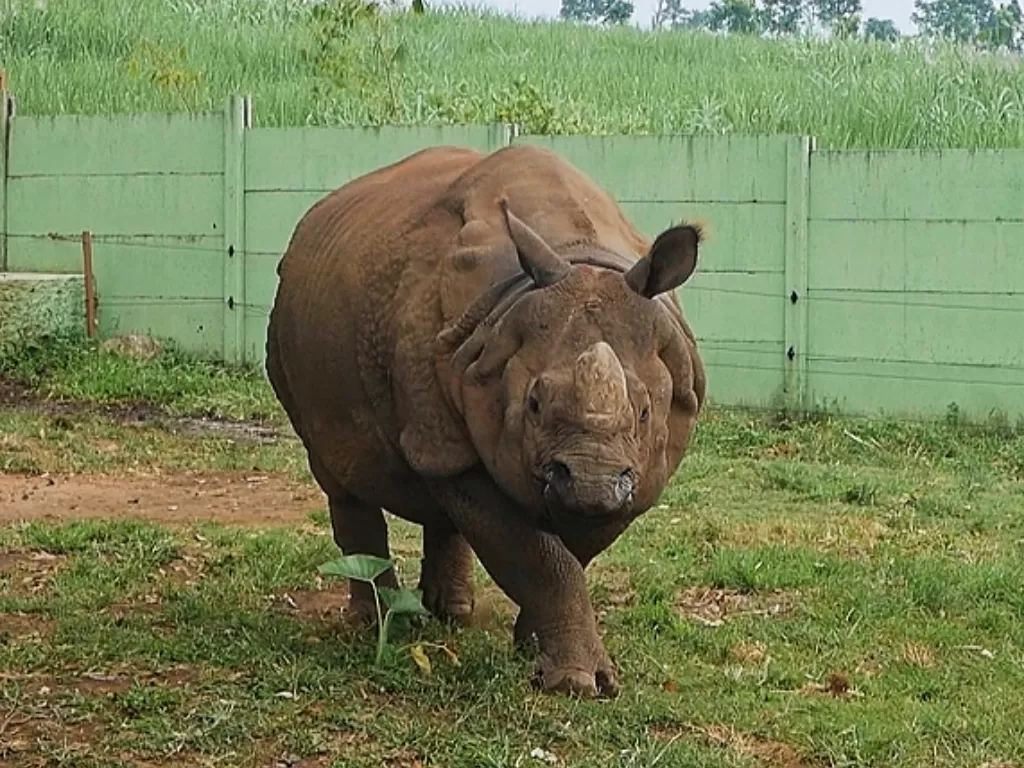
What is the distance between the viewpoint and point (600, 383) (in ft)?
16.3

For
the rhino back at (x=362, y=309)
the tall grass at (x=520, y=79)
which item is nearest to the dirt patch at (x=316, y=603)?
the rhino back at (x=362, y=309)

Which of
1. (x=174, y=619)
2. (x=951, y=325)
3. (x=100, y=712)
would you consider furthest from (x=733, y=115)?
(x=100, y=712)

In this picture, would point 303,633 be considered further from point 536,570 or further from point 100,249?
point 100,249

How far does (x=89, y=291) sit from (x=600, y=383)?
10005 mm

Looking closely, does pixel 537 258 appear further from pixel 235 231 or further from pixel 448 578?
pixel 235 231

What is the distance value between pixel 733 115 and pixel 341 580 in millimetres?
8499

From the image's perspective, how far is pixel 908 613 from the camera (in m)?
6.99

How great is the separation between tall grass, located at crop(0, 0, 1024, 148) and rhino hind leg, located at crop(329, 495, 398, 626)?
7896 mm

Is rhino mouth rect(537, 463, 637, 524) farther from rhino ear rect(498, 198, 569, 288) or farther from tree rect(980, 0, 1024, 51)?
tree rect(980, 0, 1024, 51)

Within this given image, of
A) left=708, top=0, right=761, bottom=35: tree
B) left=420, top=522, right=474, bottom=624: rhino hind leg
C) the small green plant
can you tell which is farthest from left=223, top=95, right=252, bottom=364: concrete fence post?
left=708, top=0, right=761, bottom=35: tree

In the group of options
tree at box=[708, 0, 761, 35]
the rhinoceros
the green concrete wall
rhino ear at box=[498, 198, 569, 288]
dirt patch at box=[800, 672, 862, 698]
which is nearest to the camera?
the rhinoceros

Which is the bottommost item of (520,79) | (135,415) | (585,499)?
(135,415)

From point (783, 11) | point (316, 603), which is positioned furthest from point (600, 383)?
point (783, 11)

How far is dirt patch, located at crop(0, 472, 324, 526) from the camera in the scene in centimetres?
909
